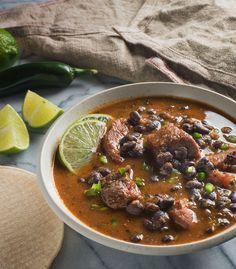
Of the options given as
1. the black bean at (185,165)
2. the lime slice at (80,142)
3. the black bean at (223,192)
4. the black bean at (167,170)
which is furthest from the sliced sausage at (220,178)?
the lime slice at (80,142)

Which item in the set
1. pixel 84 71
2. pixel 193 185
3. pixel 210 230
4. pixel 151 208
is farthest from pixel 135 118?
pixel 84 71

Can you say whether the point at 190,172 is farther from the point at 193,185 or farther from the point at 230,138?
the point at 230,138

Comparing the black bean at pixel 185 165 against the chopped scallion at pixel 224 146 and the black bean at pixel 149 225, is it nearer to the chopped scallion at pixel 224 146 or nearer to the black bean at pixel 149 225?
the chopped scallion at pixel 224 146

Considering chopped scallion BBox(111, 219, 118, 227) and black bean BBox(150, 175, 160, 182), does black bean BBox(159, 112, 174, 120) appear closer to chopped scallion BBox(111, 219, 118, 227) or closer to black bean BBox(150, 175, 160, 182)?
black bean BBox(150, 175, 160, 182)

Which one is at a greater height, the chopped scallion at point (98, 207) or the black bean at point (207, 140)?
the black bean at point (207, 140)

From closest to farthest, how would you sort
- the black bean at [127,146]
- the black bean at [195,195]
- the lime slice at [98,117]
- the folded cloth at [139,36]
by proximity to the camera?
the black bean at [195,195]
the black bean at [127,146]
the lime slice at [98,117]
the folded cloth at [139,36]

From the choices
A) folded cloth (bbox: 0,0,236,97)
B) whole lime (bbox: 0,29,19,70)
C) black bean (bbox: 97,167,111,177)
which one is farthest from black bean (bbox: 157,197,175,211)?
whole lime (bbox: 0,29,19,70)

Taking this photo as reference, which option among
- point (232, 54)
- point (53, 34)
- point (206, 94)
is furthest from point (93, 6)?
point (206, 94)
